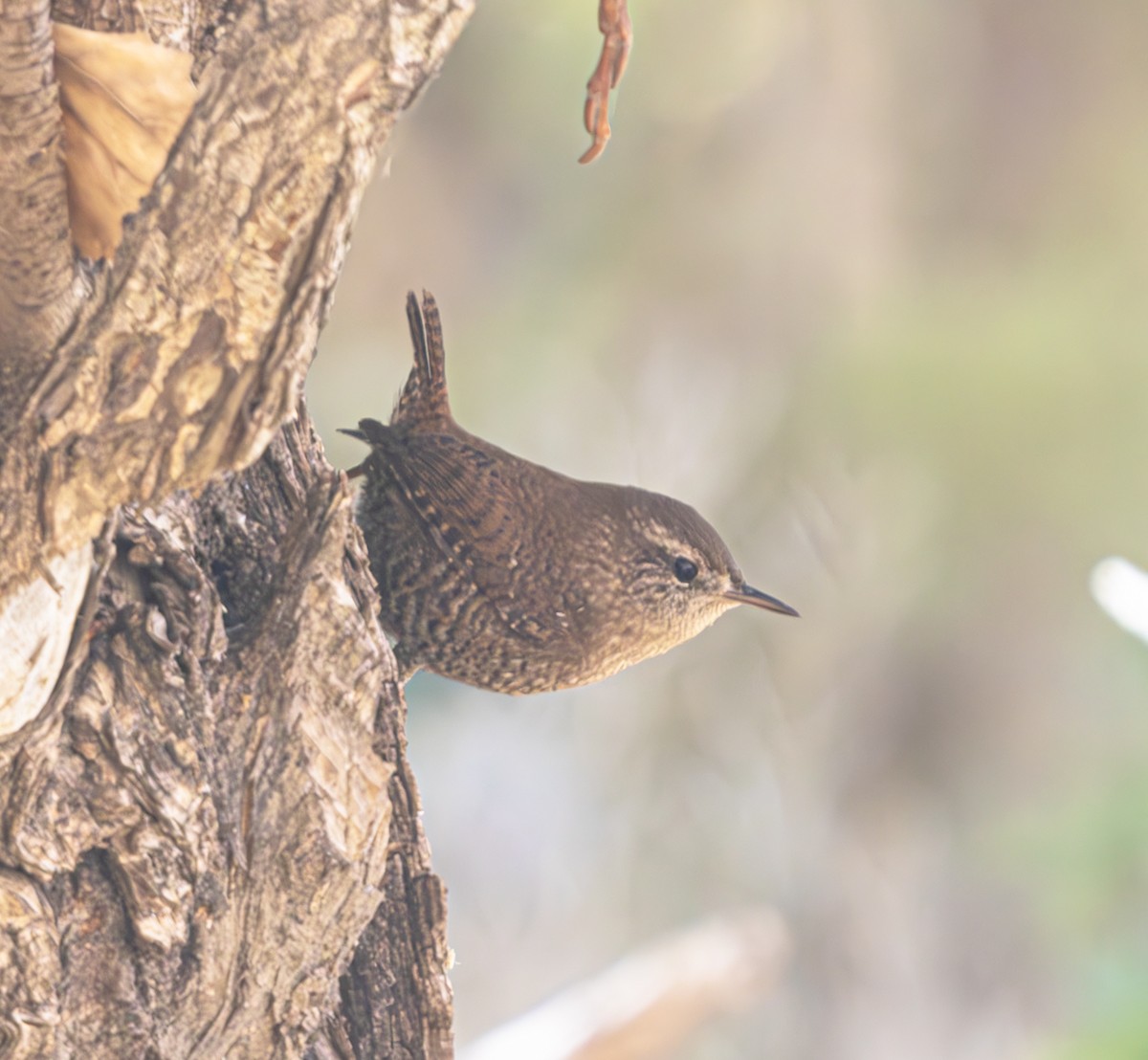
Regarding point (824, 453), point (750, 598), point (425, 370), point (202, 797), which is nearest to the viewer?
point (202, 797)

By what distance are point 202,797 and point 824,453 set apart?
3.60 meters

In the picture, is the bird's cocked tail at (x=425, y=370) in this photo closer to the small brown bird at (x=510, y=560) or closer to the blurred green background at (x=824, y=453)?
the small brown bird at (x=510, y=560)

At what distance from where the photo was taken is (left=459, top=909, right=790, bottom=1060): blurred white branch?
3037mm

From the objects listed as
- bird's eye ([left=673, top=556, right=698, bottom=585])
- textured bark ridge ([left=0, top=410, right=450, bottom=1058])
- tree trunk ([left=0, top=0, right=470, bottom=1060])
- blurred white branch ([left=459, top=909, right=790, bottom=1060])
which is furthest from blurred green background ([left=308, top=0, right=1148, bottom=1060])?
textured bark ridge ([left=0, top=410, right=450, bottom=1058])

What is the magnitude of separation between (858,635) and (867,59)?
217 cm

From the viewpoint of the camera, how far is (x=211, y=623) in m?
1.38

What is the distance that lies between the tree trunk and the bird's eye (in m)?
0.95

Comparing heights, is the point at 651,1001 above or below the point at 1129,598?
below

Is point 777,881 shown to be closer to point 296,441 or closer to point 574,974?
point 574,974

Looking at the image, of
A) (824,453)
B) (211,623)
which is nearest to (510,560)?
(211,623)

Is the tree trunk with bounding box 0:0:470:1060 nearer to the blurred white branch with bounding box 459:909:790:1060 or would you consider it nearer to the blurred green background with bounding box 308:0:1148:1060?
the blurred white branch with bounding box 459:909:790:1060

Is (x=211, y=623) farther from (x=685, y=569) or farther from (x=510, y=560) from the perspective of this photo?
(x=685, y=569)

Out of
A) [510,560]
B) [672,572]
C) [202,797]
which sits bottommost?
[202,797]

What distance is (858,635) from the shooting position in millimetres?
4926
